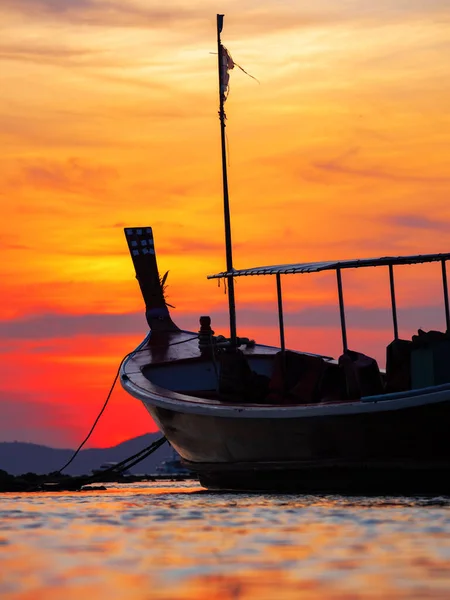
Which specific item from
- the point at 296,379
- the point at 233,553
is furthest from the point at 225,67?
the point at 233,553

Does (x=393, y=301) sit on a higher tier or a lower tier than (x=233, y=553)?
higher

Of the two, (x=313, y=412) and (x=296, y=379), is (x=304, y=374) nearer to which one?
(x=296, y=379)

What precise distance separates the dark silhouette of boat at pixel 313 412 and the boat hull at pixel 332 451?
0.08ft

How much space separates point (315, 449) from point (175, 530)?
1030 cm

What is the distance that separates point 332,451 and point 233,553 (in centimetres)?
1351

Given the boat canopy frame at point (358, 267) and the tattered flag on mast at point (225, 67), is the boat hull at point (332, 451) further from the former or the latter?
the tattered flag on mast at point (225, 67)

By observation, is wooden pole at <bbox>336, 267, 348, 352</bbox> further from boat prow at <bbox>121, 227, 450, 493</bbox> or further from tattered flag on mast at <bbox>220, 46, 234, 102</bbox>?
tattered flag on mast at <bbox>220, 46, 234, 102</bbox>

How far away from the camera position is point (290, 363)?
31.5 m

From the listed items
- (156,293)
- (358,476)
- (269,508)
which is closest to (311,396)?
(358,476)

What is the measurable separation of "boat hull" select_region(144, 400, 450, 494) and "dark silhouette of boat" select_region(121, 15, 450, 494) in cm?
3

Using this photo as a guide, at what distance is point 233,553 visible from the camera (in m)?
14.7

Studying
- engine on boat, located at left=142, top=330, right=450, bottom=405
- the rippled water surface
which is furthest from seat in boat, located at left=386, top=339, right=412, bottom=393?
the rippled water surface

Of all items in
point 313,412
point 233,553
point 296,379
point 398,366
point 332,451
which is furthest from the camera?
point 296,379

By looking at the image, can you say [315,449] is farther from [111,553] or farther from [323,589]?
[323,589]
